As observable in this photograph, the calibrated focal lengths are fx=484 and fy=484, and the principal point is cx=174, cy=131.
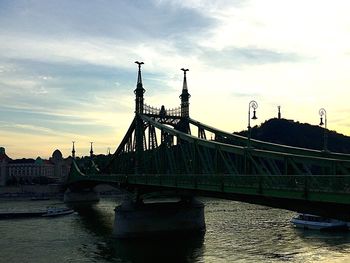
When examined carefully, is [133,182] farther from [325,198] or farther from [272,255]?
[325,198]

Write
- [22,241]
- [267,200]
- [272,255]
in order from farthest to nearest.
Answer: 1. [22,241]
2. [272,255]
3. [267,200]

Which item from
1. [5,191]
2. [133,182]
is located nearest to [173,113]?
[133,182]

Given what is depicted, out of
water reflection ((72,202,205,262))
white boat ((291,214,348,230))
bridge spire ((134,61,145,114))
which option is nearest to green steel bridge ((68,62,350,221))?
bridge spire ((134,61,145,114))

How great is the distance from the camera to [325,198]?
2761 cm

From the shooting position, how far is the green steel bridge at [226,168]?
95.9 ft

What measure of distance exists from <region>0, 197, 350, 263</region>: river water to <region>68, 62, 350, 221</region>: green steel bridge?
7.32m

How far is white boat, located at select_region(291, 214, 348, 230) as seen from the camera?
2662 inches

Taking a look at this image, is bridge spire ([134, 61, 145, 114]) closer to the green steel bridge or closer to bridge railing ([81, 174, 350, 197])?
the green steel bridge

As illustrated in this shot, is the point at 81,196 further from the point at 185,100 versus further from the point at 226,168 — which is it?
the point at 226,168

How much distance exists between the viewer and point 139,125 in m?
84.0

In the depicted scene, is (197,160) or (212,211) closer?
(197,160)

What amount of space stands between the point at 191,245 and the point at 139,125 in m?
30.1

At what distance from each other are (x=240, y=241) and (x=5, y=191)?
145235 millimetres

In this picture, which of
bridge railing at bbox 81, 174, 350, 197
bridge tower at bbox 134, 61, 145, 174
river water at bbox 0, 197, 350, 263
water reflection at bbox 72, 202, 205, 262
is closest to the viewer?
bridge railing at bbox 81, 174, 350, 197
